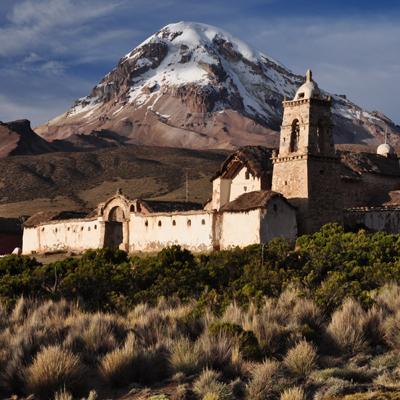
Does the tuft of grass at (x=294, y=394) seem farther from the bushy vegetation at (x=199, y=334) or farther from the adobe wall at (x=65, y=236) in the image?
the adobe wall at (x=65, y=236)

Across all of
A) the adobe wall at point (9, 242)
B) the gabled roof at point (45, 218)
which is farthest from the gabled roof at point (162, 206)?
the adobe wall at point (9, 242)

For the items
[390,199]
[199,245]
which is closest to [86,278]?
[199,245]

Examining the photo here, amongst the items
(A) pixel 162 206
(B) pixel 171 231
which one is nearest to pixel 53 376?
(B) pixel 171 231

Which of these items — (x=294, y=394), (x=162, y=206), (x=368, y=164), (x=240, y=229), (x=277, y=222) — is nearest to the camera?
(x=294, y=394)

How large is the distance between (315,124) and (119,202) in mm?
13250

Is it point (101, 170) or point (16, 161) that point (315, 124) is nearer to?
point (101, 170)

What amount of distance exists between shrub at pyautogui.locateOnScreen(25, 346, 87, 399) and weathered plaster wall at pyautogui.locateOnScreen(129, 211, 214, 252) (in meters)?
17.1

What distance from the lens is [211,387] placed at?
8359 mm

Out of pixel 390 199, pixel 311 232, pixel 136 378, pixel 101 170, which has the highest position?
pixel 101 170

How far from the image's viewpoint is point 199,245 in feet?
86.2

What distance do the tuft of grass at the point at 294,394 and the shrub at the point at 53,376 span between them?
3113 mm

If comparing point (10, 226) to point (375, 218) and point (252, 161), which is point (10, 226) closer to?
point (252, 161)

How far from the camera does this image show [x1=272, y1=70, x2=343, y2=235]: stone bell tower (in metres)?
25.4

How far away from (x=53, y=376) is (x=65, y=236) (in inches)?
1098
